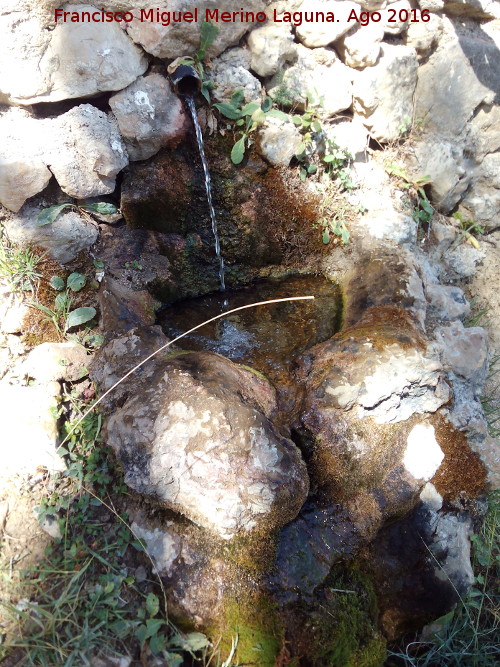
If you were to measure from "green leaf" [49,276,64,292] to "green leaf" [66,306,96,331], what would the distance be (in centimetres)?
19

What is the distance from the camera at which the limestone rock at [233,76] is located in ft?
9.80

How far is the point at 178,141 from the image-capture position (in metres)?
2.96

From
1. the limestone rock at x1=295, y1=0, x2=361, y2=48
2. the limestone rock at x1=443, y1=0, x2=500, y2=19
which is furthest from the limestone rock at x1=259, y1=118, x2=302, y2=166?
the limestone rock at x1=443, y1=0, x2=500, y2=19

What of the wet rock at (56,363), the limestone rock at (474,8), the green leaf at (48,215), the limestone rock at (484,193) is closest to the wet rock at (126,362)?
the wet rock at (56,363)

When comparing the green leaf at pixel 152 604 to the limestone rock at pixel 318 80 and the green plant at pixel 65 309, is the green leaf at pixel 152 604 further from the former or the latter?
the limestone rock at pixel 318 80

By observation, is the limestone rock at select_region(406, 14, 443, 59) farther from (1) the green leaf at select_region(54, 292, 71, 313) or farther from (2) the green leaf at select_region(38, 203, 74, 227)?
(1) the green leaf at select_region(54, 292, 71, 313)

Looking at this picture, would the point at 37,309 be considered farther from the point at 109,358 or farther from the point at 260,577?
the point at 260,577

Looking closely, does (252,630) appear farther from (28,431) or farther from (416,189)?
(416,189)

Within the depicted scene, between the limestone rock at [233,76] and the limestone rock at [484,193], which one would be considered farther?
the limestone rock at [484,193]

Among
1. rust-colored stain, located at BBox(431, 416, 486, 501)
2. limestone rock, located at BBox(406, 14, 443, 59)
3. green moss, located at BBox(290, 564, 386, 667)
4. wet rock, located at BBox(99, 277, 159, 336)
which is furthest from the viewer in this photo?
limestone rock, located at BBox(406, 14, 443, 59)

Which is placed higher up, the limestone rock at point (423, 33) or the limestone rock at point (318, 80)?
the limestone rock at point (423, 33)

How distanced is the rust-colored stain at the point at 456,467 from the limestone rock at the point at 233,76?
2403mm

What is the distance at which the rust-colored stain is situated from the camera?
2.30m

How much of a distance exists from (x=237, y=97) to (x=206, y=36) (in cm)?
39
